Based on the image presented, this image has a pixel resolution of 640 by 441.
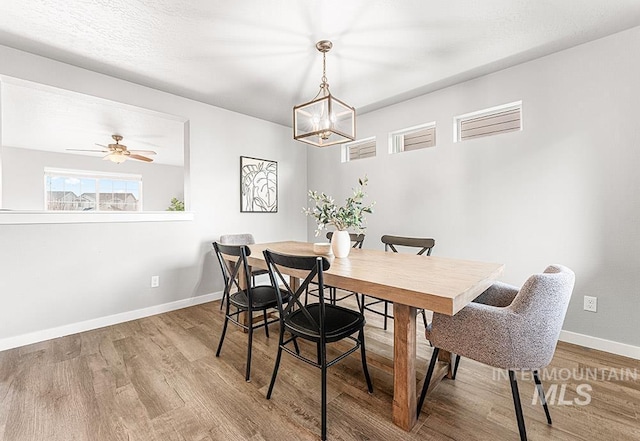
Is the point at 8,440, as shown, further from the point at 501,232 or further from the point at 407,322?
the point at 501,232

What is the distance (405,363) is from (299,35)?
94.6 inches

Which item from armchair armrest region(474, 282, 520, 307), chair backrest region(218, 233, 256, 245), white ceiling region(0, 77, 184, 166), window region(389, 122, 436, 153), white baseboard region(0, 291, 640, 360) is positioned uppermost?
white ceiling region(0, 77, 184, 166)

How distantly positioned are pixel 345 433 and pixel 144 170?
24.8 feet

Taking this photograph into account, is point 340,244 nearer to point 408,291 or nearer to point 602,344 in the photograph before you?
point 408,291

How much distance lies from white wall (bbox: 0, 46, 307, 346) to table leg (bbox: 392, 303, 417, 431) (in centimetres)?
282

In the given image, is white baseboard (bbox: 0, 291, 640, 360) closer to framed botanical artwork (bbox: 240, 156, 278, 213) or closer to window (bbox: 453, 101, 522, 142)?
framed botanical artwork (bbox: 240, 156, 278, 213)

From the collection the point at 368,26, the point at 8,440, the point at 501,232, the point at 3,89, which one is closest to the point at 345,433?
the point at 8,440

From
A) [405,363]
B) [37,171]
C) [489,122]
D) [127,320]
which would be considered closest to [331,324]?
[405,363]

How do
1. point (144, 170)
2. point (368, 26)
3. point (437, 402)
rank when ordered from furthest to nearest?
1. point (144, 170)
2. point (368, 26)
3. point (437, 402)

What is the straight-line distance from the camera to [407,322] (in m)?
1.39

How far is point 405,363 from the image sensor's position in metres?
1.42

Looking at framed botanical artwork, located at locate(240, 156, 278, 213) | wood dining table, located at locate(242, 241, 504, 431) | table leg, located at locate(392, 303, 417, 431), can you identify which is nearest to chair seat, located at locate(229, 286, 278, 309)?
wood dining table, located at locate(242, 241, 504, 431)

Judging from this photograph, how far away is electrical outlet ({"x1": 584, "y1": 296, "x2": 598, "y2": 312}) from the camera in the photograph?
Result: 7.55ft

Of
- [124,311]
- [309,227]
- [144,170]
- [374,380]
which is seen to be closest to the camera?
[374,380]
